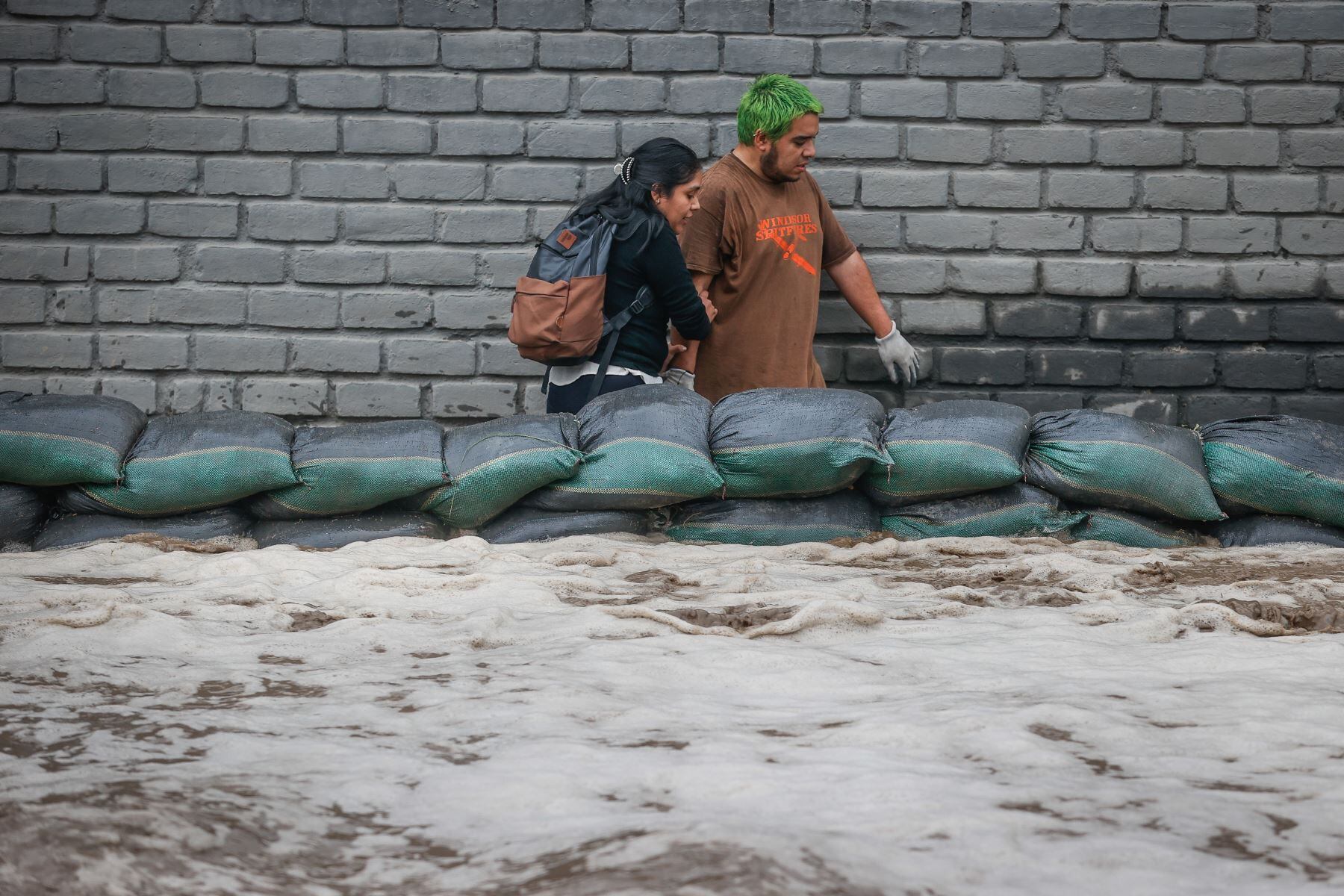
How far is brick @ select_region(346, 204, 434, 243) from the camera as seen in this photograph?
159 inches

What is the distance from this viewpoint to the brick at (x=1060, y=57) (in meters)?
3.98

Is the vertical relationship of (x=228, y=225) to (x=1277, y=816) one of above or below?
above

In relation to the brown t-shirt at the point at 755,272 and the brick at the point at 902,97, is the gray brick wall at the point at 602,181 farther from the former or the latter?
the brown t-shirt at the point at 755,272

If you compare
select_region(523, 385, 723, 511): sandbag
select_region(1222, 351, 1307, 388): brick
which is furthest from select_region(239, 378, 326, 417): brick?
select_region(1222, 351, 1307, 388): brick

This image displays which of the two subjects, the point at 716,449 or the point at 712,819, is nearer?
the point at 712,819

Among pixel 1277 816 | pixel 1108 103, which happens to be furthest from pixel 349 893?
pixel 1108 103

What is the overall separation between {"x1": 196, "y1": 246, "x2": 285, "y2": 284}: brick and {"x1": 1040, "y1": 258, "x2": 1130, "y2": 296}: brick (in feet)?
8.37

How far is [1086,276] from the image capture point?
4.07 m

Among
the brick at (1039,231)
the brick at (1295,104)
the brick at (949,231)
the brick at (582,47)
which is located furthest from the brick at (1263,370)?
the brick at (582,47)

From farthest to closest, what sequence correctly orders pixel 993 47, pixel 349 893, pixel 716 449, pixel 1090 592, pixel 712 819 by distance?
pixel 993 47 < pixel 716 449 < pixel 1090 592 < pixel 712 819 < pixel 349 893

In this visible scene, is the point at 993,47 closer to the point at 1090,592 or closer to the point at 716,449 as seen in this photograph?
the point at 716,449

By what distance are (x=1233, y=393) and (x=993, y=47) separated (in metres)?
1.40

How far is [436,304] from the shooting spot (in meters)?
4.05

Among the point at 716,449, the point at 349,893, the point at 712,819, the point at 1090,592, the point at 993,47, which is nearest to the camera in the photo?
the point at 349,893
